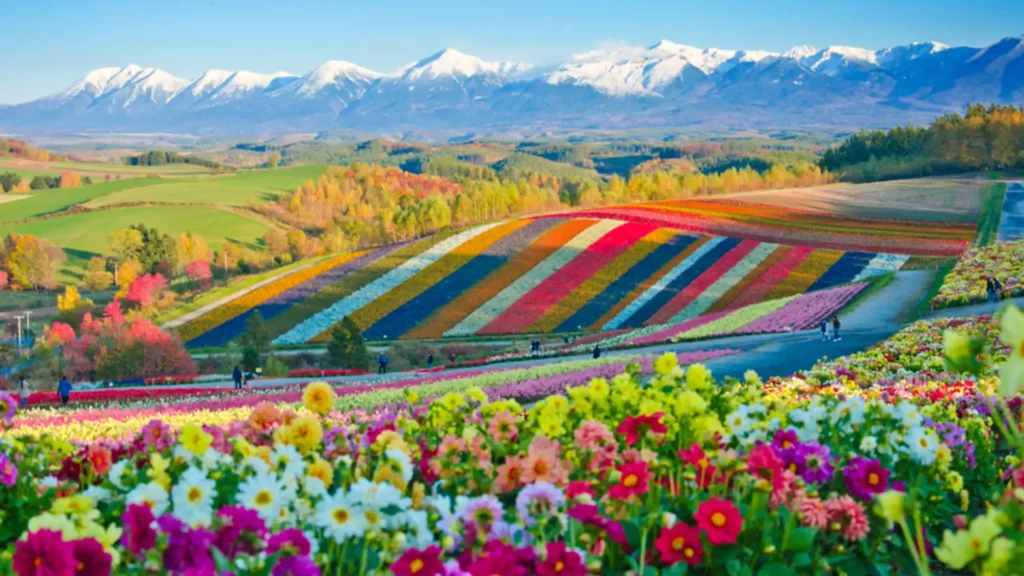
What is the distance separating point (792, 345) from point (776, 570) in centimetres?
2617

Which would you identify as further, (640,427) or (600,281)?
(600,281)

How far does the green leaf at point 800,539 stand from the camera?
5.53 m

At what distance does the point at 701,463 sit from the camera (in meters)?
5.87

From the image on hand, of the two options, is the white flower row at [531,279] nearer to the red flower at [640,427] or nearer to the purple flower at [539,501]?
the red flower at [640,427]

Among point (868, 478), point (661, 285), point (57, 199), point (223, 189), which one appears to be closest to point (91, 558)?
A: point (868, 478)

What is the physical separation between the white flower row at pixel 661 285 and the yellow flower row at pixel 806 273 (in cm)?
590

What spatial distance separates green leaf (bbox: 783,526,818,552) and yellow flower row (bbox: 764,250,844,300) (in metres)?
49.2

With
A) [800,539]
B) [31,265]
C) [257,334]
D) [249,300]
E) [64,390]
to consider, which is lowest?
[31,265]

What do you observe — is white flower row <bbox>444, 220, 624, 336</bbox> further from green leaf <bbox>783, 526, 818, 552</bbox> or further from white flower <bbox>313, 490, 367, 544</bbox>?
white flower <bbox>313, 490, 367, 544</bbox>

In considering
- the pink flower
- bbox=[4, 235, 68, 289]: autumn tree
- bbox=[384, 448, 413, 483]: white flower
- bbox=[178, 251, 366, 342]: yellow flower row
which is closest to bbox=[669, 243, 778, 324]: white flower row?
bbox=[178, 251, 366, 342]: yellow flower row

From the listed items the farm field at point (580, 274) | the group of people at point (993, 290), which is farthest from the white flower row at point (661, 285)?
the group of people at point (993, 290)

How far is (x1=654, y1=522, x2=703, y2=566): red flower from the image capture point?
509 centimetres

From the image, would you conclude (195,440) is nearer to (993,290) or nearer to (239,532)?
(239,532)

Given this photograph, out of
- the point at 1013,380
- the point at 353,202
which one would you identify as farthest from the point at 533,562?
the point at 353,202
